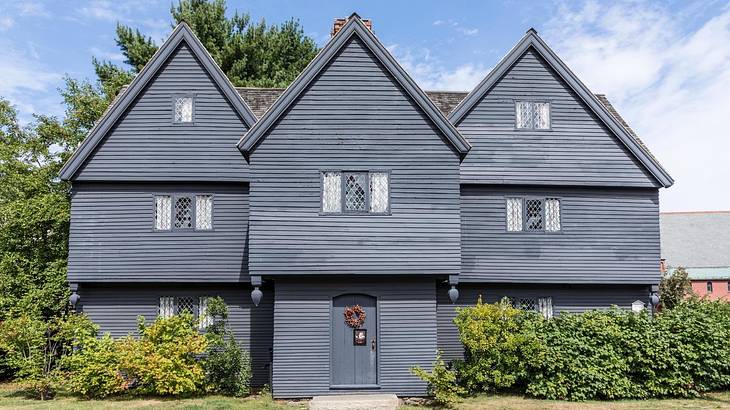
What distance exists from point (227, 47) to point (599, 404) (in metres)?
27.2

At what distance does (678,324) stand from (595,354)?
97.7 inches

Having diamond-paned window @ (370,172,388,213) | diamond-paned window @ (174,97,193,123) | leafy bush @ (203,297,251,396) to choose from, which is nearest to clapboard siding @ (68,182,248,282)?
leafy bush @ (203,297,251,396)

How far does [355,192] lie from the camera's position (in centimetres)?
1598

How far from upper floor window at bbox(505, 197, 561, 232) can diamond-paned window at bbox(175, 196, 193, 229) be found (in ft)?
32.7

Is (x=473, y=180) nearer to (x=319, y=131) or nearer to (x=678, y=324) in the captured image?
(x=319, y=131)

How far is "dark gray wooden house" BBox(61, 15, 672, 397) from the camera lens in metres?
A: 15.8

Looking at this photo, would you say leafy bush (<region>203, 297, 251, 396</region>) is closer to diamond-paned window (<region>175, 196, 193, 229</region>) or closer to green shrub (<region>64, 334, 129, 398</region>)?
green shrub (<region>64, 334, 129, 398</region>)

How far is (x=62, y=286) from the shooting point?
2130 cm

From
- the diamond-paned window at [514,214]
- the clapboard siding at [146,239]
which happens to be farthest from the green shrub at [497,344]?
the clapboard siding at [146,239]

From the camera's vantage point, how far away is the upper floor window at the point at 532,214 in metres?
18.7

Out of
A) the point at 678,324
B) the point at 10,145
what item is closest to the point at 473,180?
the point at 678,324

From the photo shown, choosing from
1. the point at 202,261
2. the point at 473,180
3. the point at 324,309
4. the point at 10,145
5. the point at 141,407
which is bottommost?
the point at 141,407

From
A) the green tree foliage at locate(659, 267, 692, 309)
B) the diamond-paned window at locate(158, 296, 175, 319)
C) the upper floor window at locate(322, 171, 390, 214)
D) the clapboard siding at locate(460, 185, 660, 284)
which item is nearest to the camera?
the upper floor window at locate(322, 171, 390, 214)

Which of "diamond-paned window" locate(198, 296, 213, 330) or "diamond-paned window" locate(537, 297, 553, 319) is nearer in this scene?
"diamond-paned window" locate(198, 296, 213, 330)
